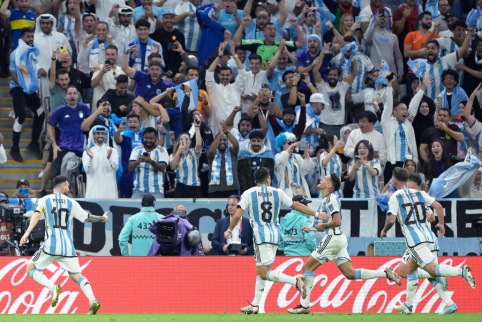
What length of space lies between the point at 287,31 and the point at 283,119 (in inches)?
126

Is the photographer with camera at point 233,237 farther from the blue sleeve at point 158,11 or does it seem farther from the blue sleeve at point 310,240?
the blue sleeve at point 158,11

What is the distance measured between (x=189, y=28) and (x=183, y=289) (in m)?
7.27

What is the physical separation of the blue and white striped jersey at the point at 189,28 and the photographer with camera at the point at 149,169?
3.91 meters

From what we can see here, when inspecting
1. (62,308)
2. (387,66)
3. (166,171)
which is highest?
(387,66)

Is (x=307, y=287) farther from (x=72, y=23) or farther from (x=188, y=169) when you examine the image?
(x=72, y=23)

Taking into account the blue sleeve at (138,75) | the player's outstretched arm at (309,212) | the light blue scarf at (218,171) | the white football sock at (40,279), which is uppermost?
the blue sleeve at (138,75)

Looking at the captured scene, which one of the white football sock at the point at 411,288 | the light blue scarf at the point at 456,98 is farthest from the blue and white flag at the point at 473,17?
the white football sock at the point at 411,288

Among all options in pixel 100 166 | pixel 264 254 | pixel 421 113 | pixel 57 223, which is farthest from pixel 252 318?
pixel 421 113

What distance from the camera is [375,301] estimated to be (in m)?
15.5

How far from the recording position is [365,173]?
58.4ft

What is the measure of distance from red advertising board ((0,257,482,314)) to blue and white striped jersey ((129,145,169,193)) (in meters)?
2.42

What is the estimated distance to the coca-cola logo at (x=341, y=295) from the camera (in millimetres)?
15453

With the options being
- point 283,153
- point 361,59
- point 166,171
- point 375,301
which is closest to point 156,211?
point 166,171

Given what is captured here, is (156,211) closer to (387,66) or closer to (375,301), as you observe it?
(375,301)
